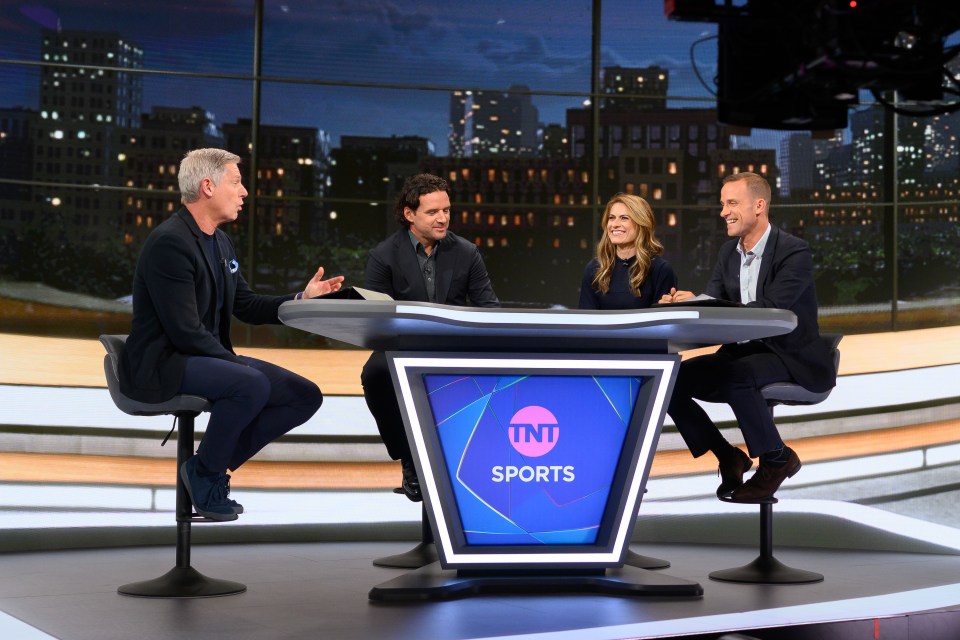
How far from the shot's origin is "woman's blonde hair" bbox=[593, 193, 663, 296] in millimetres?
3758

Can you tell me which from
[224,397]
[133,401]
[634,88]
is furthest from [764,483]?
[634,88]

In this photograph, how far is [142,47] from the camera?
7961mm

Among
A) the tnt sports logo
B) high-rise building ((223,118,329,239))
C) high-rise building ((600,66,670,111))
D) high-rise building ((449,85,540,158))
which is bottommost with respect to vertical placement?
the tnt sports logo

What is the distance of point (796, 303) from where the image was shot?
3.40 m

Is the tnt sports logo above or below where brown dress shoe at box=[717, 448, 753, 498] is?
above

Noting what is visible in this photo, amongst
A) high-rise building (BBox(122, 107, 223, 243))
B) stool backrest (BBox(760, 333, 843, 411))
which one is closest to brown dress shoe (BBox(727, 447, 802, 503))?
stool backrest (BBox(760, 333, 843, 411))

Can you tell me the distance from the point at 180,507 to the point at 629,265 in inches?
67.3

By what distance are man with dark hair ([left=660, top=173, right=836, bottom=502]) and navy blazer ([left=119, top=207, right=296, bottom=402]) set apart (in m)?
1.31

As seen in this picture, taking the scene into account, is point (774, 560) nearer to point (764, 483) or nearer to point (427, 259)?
point (764, 483)

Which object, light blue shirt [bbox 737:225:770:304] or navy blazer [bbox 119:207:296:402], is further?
light blue shirt [bbox 737:225:770:304]

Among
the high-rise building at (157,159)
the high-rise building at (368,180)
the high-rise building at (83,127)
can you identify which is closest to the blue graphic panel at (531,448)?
the high-rise building at (368,180)

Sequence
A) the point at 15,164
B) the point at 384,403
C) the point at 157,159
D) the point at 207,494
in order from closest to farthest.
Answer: the point at 207,494 → the point at 384,403 → the point at 15,164 → the point at 157,159

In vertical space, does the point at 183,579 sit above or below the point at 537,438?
below

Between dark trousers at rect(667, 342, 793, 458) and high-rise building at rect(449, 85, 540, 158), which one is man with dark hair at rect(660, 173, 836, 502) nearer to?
dark trousers at rect(667, 342, 793, 458)
